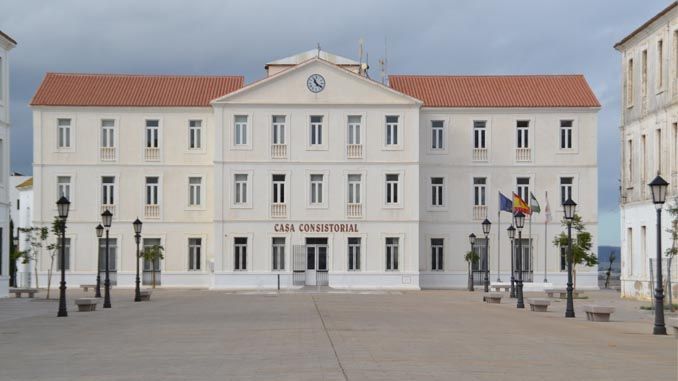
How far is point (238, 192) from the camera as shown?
62.6m

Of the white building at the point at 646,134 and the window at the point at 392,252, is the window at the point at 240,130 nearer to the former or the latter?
the window at the point at 392,252

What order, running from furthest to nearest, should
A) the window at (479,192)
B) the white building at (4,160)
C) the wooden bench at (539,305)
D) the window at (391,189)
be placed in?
A: the window at (479,192) < the window at (391,189) < the white building at (4,160) < the wooden bench at (539,305)

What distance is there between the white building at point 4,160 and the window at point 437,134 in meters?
24.8

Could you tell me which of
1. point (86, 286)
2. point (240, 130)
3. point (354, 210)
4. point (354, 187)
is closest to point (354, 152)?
point (354, 187)

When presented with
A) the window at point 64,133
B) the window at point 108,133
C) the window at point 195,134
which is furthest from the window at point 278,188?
the window at point 64,133

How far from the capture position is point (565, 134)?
6475 cm

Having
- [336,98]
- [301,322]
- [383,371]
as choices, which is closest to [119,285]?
[336,98]

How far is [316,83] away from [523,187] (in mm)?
12616

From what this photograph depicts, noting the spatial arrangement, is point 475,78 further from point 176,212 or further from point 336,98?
point 176,212

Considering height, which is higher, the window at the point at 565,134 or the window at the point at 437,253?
the window at the point at 565,134

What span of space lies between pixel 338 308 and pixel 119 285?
95.0 feet

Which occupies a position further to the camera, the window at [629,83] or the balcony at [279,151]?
the balcony at [279,151]

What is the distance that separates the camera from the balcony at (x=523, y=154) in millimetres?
64625

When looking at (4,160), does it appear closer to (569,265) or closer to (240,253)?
(240,253)
